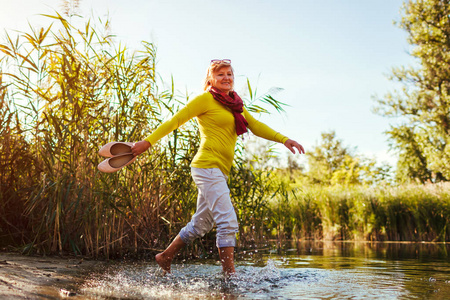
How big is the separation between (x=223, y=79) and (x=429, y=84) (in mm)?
20113

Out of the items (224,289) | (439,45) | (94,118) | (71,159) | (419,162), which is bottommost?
(224,289)

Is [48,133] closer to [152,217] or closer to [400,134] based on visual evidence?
[152,217]

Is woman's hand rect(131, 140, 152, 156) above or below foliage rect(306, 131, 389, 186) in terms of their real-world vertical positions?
below

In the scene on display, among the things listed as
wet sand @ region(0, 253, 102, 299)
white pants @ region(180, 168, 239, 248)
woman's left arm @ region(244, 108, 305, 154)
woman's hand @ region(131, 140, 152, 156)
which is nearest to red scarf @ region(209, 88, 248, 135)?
woman's left arm @ region(244, 108, 305, 154)

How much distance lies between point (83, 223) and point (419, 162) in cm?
2282

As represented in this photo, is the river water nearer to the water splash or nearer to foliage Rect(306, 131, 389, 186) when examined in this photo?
the water splash

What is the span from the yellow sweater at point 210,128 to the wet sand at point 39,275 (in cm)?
135

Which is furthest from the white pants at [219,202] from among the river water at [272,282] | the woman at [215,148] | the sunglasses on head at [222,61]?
the sunglasses on head at [222,61]

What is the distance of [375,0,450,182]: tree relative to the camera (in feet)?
65.3

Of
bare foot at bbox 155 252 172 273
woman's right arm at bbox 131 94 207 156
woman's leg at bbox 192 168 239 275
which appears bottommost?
bare foot at bbox 155 252 172 273

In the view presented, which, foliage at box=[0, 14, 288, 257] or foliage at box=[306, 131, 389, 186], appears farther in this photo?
foliage at box=[306, 131, 389, 186]

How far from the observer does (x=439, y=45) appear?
2012cm

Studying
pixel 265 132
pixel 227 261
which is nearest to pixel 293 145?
pixel 265 132

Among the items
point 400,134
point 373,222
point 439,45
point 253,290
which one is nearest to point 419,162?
point 400,134
